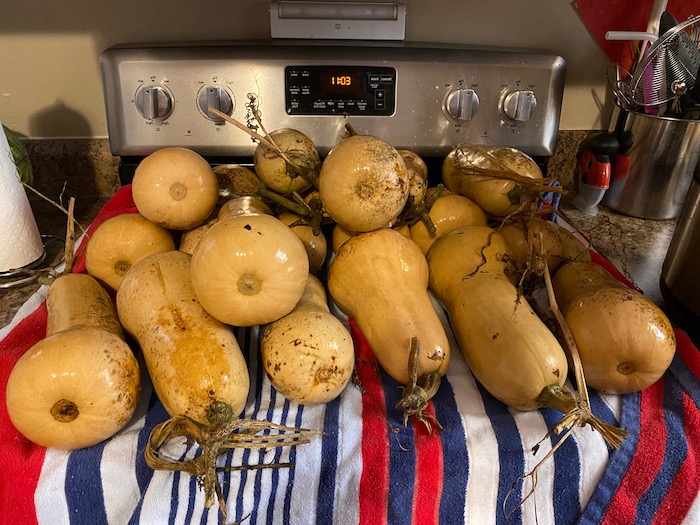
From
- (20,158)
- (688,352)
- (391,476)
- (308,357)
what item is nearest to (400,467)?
(391,476)

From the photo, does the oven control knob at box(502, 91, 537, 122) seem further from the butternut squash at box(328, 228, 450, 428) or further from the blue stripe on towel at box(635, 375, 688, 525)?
the blue stripe on towel at box(635, 375, 688, 525)

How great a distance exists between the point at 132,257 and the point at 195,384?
26 cm

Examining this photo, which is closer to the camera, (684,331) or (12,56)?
(684,331)

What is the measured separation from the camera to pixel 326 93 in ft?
2.99

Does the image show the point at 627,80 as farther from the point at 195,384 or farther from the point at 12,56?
the point at 12,56

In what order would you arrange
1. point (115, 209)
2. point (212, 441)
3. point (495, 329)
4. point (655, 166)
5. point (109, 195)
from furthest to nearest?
1. point (109, 195)
2. point (655, 166)
3. point (115, 209)
4. point (495, 329)
5. point (212, 441)

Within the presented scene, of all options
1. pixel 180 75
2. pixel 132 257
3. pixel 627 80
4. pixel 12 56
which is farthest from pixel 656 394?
pixel 12 56

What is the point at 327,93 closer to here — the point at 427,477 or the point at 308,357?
the point at 308,357

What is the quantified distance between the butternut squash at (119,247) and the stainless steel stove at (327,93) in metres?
0.31

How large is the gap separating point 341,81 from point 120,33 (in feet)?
1.57

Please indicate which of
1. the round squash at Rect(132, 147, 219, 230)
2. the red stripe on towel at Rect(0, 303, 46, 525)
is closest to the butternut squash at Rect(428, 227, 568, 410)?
the round squash at Rect(132, 147, 219, 230)

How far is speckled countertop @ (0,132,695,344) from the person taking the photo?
0.90 metres

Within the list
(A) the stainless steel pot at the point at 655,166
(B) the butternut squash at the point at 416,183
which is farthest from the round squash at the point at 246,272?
(A) the stainless steel pot at the point at 655,166

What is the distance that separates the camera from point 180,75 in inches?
35.0
